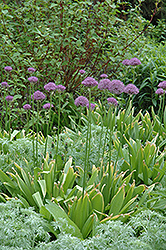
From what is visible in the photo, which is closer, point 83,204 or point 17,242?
point 17,242

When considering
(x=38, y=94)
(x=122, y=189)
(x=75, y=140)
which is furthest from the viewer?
(x=75, y=140)

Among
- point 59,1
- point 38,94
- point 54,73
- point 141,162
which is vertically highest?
point 59,1

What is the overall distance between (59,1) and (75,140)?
1954 mm

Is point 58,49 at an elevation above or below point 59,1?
below

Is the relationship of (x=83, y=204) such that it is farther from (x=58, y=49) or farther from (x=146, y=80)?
(x=146, y=80)

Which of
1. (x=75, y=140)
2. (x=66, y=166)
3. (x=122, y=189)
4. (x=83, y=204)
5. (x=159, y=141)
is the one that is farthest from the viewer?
(x=159, y=141)

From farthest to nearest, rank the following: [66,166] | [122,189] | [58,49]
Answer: [58,49], [66,166], [122,189]

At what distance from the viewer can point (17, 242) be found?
1.51 meters

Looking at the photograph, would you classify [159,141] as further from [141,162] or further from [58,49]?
[58,49]

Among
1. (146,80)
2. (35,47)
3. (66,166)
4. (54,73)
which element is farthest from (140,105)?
(66,166)

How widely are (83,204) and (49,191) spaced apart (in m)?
0.35

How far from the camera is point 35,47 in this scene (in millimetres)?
3992

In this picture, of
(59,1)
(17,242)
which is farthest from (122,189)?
(59,1)

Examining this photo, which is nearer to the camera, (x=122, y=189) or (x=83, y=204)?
(x=83, y=204)
